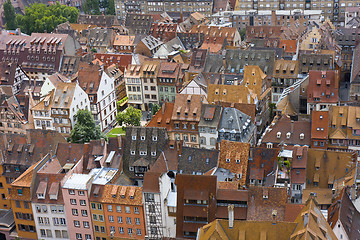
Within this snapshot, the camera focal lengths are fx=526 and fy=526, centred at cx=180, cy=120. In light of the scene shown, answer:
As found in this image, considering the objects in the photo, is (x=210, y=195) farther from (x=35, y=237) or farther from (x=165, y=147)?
(x=35, y=237)

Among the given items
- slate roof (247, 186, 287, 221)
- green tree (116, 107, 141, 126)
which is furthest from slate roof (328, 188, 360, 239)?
green tree (116, 107, 141, 126)

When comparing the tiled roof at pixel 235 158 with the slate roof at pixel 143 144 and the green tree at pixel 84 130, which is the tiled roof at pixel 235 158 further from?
the green tree at pixel 84 130

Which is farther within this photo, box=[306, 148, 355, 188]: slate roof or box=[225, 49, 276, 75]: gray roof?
box=[225, 49, 276, 75]: gray roof

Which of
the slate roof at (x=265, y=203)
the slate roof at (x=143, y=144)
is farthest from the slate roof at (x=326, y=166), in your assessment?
the slate roof at (x=143, y=144)

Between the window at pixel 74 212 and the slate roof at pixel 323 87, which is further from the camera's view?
the slate roof at pixel 323 87

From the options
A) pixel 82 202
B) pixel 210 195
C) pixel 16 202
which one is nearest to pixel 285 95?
pixel 210 195

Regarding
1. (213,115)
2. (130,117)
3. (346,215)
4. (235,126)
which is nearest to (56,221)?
(213,115)

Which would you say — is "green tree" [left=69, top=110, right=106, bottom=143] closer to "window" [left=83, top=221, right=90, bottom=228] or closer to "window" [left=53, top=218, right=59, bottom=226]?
"window" [left=53, top=218, right=59, bottom=226]
